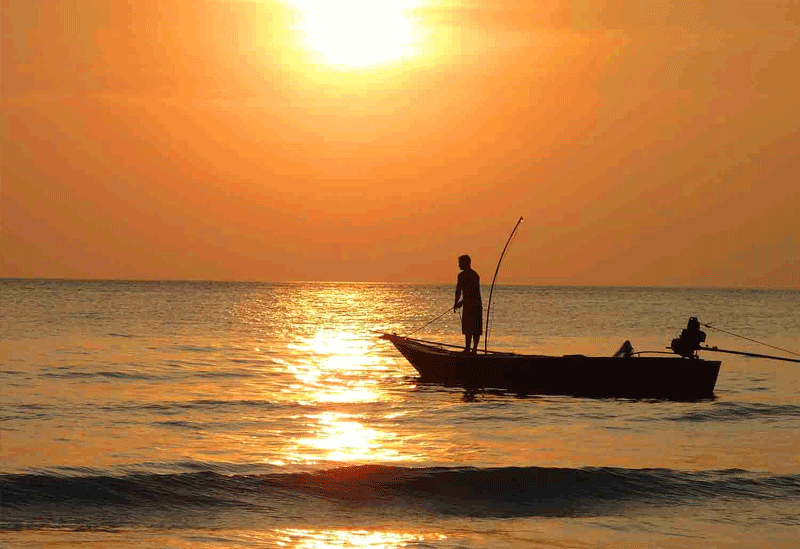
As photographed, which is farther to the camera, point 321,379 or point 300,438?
point 321,379

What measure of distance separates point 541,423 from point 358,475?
18.1 feet

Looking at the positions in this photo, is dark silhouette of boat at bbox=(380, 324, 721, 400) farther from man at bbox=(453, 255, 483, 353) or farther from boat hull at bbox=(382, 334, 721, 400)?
man at bbox=(453, 255, 483, 353)

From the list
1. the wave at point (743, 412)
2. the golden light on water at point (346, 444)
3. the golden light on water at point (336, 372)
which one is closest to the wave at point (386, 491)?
the golden light on water at point (346, 444)

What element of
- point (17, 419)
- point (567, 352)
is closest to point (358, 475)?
point (17, 419)

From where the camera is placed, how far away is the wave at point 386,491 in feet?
40.8

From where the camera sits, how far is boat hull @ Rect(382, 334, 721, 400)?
20734mm

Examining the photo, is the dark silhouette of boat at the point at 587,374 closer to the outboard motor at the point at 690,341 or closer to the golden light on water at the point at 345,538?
the outboard motor at the point at 690,341

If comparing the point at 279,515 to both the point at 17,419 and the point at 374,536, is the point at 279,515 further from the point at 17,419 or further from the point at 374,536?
the point at 17,419

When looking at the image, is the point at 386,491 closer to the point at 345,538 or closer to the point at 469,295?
the point at 345,538

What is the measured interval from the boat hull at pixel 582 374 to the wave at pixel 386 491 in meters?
6.60

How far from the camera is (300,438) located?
16.7 metres

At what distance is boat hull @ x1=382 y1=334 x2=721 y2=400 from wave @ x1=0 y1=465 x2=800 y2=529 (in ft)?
21.7

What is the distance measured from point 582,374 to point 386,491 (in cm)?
899

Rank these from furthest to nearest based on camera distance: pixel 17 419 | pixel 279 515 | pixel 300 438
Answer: pixel 17 419, pixel 300 438, pixel 279 515
